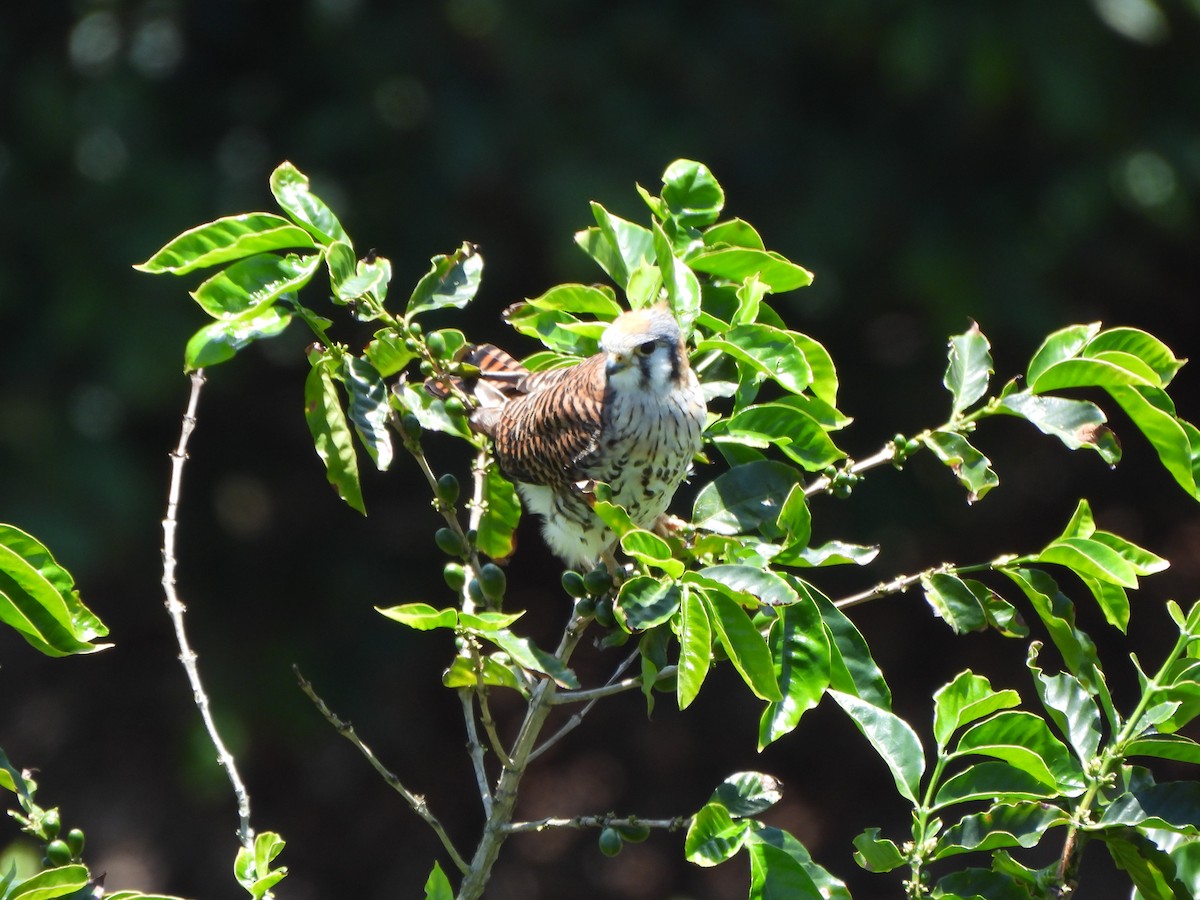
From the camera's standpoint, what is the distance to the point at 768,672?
117cm

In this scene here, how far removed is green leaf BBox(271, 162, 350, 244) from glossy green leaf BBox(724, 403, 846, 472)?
18.5 inches

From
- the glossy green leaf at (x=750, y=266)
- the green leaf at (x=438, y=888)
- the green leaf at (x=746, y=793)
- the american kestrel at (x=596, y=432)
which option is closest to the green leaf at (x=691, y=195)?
the glossy green leaf at (x=750, y=266)

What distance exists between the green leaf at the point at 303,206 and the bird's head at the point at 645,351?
37cm

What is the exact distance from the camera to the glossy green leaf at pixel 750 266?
148 centimetres

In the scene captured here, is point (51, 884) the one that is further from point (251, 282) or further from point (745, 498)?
point (745, 498)

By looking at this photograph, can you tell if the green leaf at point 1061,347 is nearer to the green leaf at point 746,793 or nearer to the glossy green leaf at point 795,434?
the glossy green leaf at point 795,434

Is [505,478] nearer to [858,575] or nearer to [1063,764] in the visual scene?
[1063,764]

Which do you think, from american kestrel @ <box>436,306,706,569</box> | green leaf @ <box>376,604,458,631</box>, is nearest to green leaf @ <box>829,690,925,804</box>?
green leaf @ <box>376,604,458,631</box>

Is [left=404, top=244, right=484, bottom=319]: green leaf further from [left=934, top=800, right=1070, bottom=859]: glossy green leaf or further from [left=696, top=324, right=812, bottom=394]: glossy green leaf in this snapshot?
[left=934, top=800, right=1070, bottom=859]: glossy green leaf

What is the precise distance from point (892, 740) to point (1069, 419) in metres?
0.39

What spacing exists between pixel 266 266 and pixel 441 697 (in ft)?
11.6

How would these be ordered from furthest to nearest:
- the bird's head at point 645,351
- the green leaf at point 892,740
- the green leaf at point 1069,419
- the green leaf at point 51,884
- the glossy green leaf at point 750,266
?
the bird's head at point 645,351, the glossy green leaf at point 750,266, the green leaf at point 1069,419, the green leaf at point 892,740, the green leaf at point 51,884

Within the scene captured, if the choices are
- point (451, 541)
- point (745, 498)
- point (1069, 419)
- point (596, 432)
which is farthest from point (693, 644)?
point (596, 432)

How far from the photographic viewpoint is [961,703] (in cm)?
126
